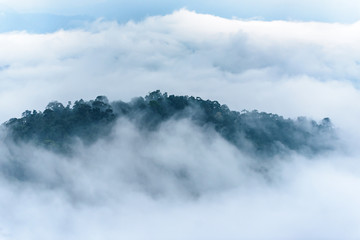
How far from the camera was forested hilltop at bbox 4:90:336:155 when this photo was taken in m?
40.4

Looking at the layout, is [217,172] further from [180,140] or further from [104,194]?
[104,194]

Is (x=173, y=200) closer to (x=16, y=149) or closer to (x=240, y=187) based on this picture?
(x=240, y=187)

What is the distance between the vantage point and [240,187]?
4609 centimetres

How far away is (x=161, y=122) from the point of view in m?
45.3

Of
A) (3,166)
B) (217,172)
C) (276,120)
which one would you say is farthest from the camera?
(276,120)

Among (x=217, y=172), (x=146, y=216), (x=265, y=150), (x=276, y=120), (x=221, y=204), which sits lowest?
(x=146, y=216)

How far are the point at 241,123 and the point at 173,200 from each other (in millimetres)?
11271

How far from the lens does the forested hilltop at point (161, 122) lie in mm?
40438

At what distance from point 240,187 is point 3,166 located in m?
20.4

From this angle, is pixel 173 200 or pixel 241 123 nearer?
pixel 173 200

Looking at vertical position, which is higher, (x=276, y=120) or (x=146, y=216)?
(x=276, y=120)

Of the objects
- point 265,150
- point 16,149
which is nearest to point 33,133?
point 16,149

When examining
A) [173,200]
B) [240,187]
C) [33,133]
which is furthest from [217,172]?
[33,133]

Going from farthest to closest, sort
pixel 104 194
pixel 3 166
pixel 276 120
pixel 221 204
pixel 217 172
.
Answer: pixel 276 120 < pixel 217 172 < pixel 221 204 < pixel 104 194 < pixel 3 166
